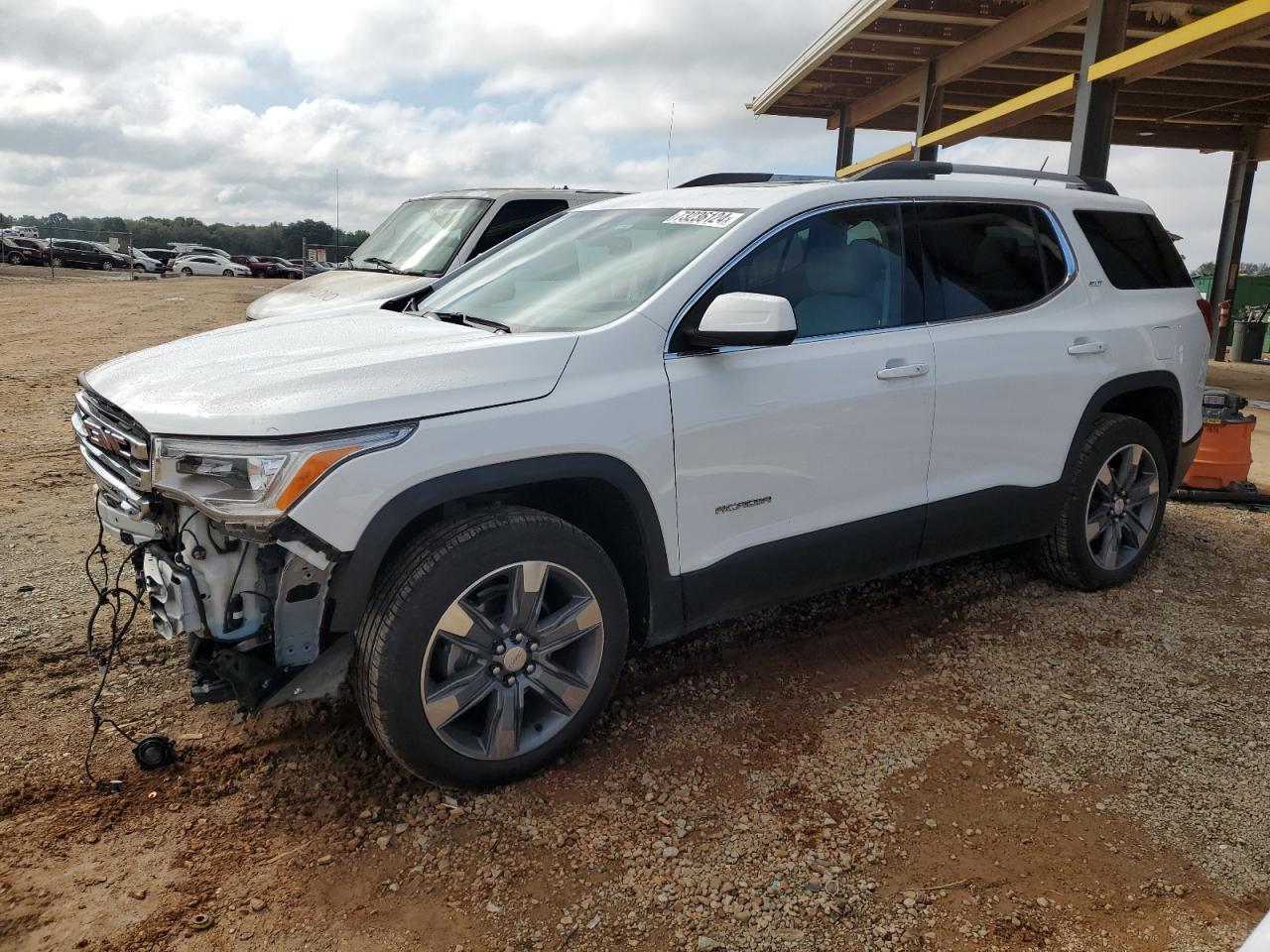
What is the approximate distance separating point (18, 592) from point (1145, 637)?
5.05 meters

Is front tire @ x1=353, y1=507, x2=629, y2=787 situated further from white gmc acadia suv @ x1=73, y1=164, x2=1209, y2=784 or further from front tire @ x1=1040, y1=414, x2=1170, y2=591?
front tire @ x1=1040, y1=414, x2=1170, y2=591

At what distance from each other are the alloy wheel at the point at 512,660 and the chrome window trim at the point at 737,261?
0.82 meters

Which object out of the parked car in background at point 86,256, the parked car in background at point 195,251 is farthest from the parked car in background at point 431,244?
the parked car in background at point 195,251

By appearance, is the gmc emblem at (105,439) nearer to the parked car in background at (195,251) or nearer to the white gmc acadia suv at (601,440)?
the white gmc acadia suv at (601,440)

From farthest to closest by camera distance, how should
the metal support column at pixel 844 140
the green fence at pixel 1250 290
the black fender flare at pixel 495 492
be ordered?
the green fence at pixel 1250 290 → the metal support column at pixel 844 140 → the black fender flare at pixel 495 492

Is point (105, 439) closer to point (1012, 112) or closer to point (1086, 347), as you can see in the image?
point (1086, 347)

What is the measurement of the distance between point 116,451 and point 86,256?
4486 cm

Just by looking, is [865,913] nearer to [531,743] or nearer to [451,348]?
[531,743]

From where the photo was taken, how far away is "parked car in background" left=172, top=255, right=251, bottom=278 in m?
49.2

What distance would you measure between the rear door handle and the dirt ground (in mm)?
1220

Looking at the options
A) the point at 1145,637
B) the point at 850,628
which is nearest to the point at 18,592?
the point at 850,628

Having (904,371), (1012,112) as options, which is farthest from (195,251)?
(904,371)

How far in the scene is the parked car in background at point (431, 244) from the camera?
7.43 meters

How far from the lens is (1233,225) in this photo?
18.1 m
